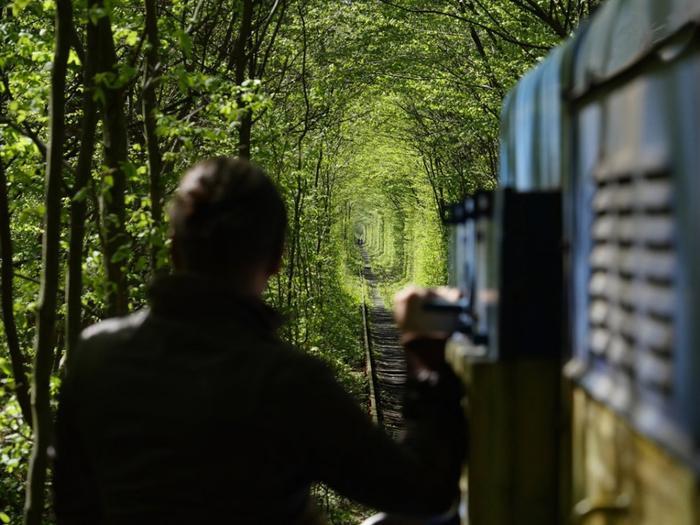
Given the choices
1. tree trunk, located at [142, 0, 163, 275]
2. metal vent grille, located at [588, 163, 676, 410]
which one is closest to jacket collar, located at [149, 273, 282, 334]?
metal vent grille, located at [588, 163, 676, 410]

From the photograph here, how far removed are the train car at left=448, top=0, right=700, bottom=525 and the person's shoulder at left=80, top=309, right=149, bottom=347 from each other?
2.58ft

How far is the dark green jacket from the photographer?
1.57 metres

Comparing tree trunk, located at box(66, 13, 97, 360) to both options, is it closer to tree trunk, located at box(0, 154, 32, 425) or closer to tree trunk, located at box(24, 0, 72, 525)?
tree trunk, located at box(24, 0, 72, 525)

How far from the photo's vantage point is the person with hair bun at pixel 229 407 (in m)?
1.58

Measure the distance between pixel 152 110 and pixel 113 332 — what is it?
13.0 feet

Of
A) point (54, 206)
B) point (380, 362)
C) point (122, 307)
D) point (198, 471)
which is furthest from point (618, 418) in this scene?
point (380, 362)

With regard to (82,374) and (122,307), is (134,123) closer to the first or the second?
(122,307)

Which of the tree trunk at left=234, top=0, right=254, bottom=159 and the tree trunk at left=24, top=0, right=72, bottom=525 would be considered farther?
the tree trunk at left=234, top=0, right=254, bottom=159

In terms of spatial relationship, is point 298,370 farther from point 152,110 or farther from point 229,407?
point 152,110

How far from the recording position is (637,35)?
6.24ft

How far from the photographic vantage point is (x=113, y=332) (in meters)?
1.79

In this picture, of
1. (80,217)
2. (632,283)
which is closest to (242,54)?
(80,217)

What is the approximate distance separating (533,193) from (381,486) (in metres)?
0.83

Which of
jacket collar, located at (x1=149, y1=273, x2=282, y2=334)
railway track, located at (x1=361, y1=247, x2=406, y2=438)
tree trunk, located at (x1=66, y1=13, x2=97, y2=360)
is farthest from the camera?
railway track, located at (x1=361, y1=247, x2=406, y2=438)
